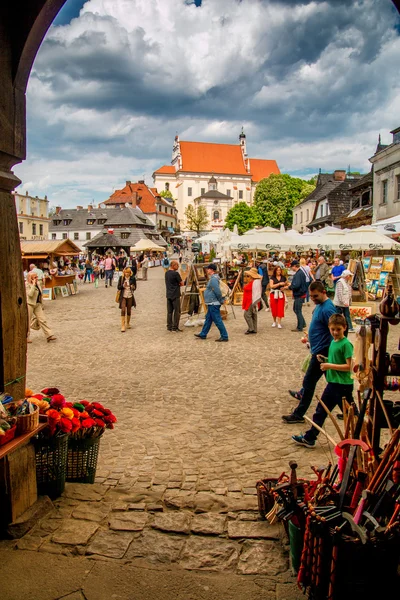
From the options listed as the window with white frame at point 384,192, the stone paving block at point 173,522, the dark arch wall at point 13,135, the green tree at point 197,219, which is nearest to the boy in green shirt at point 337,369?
the stone paving block at point 173,522

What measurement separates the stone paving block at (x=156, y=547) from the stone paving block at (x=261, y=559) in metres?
0.45

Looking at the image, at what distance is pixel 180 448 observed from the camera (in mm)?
5543

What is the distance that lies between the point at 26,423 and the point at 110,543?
104 centimetres

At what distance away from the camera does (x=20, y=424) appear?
3574 millimetres

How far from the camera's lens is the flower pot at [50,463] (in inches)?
156

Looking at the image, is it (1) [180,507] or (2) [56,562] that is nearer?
(2) [56,562]

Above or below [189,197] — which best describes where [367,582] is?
below

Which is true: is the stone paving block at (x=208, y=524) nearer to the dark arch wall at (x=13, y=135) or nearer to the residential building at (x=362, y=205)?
the dark arch wall at (x=13, y=135)

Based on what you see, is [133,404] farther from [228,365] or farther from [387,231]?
[387,231]

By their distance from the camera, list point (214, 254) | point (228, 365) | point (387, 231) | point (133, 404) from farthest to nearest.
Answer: point (214, 254) < point (387, 231) < point (228, 365) < point (133, 404)

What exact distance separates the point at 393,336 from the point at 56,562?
1074cm

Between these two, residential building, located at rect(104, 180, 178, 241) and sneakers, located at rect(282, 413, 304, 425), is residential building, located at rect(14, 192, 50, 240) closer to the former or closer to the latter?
residential building, located at rect(104, 180, 178, 241)


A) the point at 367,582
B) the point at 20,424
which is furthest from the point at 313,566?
the point at 20,424

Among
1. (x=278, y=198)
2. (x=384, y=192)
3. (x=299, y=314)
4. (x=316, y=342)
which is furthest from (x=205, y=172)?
(x=316, y=342)
